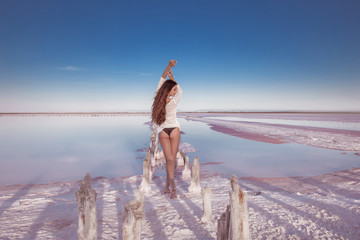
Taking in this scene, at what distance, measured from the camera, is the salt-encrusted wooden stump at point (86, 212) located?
2.09 m

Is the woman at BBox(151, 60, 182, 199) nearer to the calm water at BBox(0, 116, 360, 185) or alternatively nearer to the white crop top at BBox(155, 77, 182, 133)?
the white crop top at BBox(155, 77, 182, 133)

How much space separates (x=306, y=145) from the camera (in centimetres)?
1273

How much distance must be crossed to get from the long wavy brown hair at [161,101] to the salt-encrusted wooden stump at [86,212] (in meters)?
2.58

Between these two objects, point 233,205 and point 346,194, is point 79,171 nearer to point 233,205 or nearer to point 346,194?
point 233,205

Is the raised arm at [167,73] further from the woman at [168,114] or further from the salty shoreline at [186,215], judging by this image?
the salty shoreline at [186,215]

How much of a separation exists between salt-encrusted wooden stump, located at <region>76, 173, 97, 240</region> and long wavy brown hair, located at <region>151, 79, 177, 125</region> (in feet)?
8.47

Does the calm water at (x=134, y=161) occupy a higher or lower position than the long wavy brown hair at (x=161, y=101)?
lower

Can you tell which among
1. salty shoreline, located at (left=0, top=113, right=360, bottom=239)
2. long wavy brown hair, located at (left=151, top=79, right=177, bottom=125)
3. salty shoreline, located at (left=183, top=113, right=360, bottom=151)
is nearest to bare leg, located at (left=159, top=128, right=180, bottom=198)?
long wavy brown hair, located at (left=151, top=79, right=177, bottom=125)

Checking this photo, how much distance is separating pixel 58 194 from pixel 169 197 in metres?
3.33

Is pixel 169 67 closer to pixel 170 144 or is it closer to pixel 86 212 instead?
pixel 170 144

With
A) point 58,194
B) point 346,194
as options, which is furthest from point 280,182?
point 58,194

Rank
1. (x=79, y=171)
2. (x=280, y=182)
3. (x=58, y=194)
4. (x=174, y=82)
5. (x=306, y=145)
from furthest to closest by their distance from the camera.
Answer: (x=306, y=145), (x=79, y=171), (x=280, y=182), (x=58, y=194), (x=174, y=82)

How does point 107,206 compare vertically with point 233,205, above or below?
below

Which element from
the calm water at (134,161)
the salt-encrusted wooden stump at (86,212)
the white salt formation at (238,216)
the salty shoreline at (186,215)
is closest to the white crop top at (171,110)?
the salty shoreline at (186,215)
